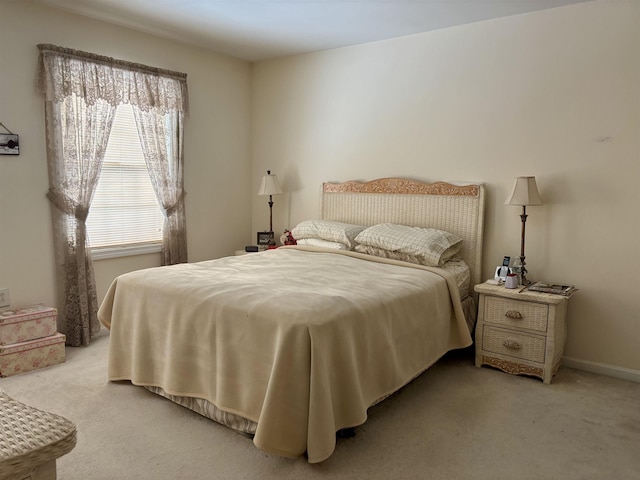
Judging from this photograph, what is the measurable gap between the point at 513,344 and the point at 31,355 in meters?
3.12

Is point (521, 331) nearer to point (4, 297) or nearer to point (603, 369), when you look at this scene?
point (603, 369)

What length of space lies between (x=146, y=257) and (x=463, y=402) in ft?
9.33

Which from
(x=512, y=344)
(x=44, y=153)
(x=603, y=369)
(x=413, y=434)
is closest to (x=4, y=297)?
(x=44, y=153)

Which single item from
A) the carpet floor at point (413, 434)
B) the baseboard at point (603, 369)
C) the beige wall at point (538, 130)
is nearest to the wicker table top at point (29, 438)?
the carpet floor at point (413, 434)

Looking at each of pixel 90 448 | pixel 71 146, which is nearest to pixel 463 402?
pixel 90 448

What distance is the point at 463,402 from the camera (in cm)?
277

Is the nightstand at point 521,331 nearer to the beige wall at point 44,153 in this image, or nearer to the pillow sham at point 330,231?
the pillow sham at point 330,231

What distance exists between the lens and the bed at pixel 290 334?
208 centimetres

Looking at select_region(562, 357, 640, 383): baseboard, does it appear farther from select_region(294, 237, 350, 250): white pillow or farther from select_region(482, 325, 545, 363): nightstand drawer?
select_region(294, 237, 350, 250): white pillow

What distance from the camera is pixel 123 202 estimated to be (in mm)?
4031

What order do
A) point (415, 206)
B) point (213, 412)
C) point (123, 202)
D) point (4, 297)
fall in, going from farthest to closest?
point (123, 202), point (415, 206), point (4, 297), point (213, 412)

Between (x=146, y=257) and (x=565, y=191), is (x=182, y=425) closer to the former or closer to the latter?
(x=146, y=257)

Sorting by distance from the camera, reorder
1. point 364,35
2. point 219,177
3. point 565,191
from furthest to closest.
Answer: point 219,177
point 364,35
point 565,191

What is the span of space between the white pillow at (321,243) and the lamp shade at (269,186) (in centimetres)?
62
